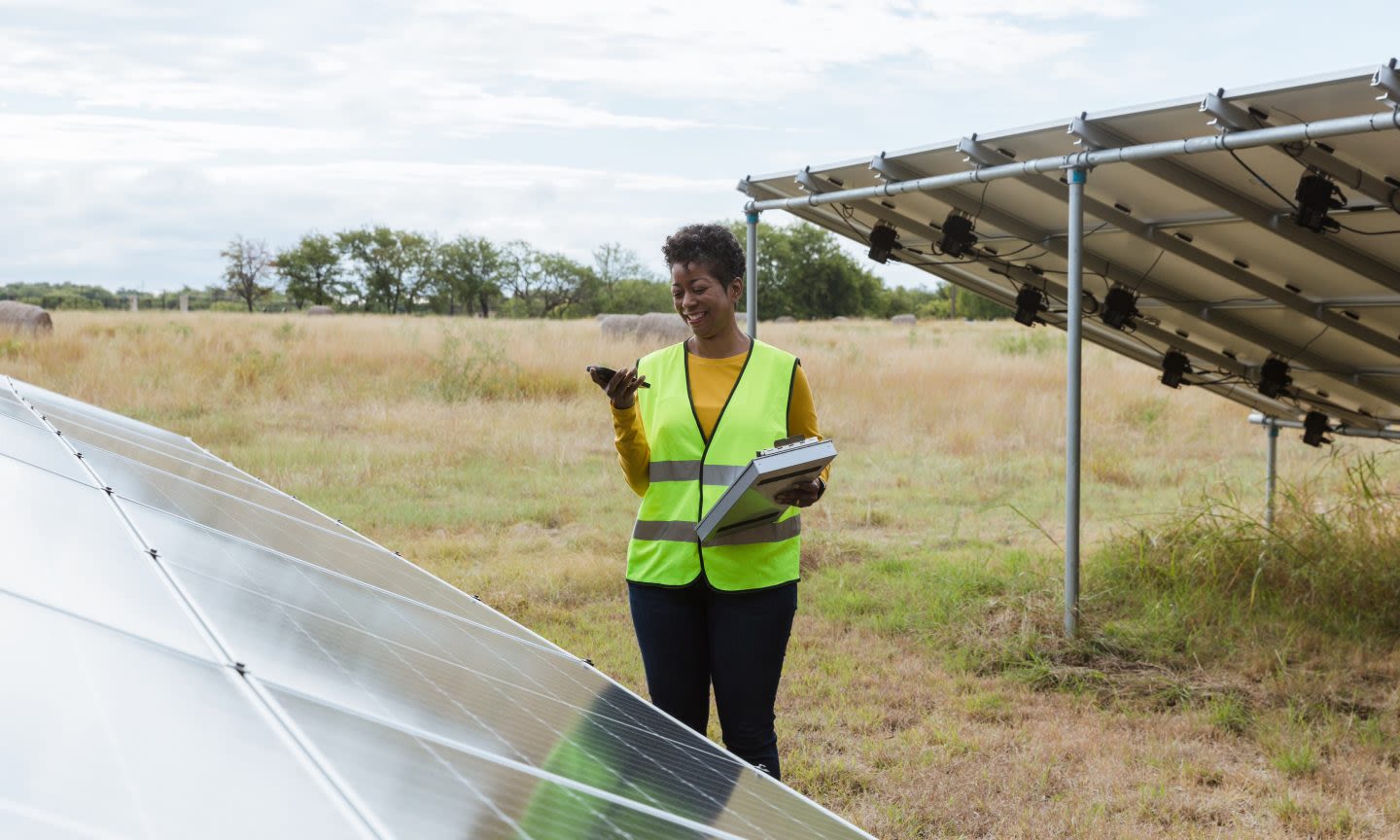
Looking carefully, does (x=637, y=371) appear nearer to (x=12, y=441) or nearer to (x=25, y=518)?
(x=25, y=518)

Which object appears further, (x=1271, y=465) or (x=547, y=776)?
(x=1271, y=465)

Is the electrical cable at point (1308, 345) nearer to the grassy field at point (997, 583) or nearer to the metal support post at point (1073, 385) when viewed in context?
the grassy field at point (997, 583)

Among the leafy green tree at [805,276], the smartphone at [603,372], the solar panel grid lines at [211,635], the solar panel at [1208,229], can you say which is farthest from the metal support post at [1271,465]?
the leafy green tree at [805,276]

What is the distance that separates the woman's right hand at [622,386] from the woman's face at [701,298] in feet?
0.80

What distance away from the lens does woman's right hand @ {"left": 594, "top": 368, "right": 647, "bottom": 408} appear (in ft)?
10.7

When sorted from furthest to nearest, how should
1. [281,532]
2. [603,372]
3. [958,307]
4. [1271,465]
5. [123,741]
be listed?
[958,307] → [1271,465] → [281,532] → [603,372] → [123,741]

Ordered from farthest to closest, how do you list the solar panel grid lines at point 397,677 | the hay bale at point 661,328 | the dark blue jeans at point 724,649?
the hay bale at point 661,328, the dark blue jeans at point 724,649, the solar panel grid lines at point 397,677

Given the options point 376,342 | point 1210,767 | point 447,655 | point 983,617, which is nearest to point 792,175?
point 983,617

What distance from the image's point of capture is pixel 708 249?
3.41m

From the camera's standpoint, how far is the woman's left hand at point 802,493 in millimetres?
3193

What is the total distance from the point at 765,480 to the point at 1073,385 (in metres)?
3.69

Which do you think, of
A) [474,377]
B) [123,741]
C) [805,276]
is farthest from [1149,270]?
[805,276]

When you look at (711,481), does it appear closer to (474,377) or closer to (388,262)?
(474,377)

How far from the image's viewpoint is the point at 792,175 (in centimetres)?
749
